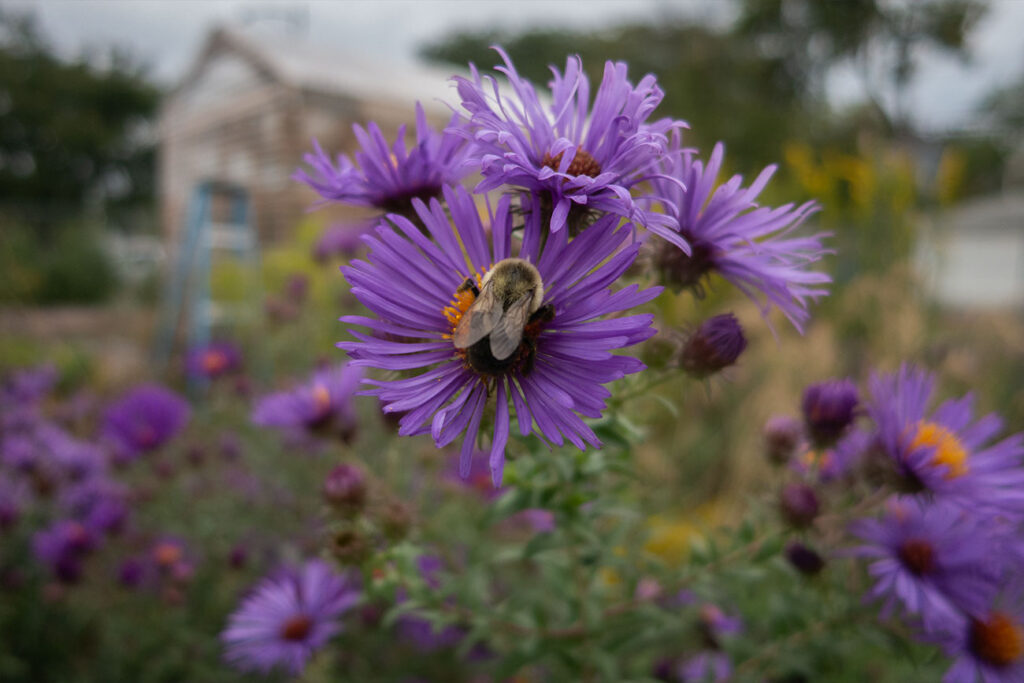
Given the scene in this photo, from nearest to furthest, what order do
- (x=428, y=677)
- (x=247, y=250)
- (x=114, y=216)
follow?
(x=428, y=677), (x=247, y=250), (x=114, y=216)

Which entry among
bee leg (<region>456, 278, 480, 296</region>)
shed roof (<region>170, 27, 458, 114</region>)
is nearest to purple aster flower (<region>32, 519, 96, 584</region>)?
bee leg (<region>456, 278, 480, 296</region>)

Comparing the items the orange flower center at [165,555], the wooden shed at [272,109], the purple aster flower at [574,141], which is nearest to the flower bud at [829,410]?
the purple aster flower at [574,141]

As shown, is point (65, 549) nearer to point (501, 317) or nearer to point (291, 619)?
point (291, 619)

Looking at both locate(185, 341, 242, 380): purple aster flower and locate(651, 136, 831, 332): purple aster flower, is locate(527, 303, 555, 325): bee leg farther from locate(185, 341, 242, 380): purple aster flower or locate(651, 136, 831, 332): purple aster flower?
locate(185, 341, 242, 380): purple aster flower

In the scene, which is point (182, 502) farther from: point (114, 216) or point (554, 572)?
point (114, 216)

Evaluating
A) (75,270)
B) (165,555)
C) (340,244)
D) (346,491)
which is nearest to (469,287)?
(346,491)

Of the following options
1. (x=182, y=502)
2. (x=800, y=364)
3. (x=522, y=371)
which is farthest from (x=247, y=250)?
(x=522, y=371)
